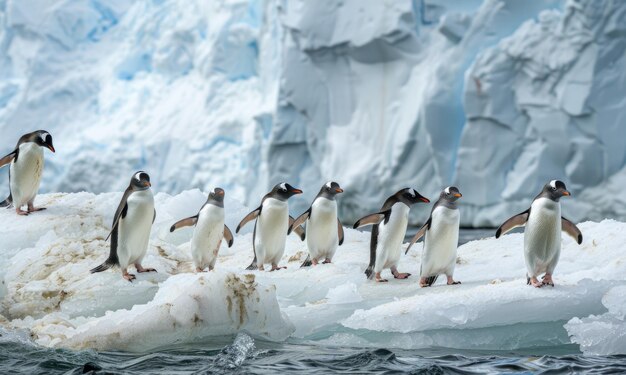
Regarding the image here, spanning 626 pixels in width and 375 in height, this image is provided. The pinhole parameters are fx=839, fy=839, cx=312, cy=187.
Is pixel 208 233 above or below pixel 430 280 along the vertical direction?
above

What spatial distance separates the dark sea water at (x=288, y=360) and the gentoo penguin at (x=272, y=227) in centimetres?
219

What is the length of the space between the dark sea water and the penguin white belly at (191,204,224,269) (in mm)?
1788

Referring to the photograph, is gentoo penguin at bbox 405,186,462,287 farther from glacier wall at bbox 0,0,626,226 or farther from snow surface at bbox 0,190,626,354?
glacier wall at bbox 0,0,626,226

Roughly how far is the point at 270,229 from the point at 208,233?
59 centimetres

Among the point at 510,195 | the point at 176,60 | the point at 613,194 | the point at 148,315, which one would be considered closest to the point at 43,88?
the point at 176,60

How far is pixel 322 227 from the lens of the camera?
21.6 ft

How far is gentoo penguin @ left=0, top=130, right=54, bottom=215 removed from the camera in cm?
696

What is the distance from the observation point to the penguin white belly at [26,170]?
696cm

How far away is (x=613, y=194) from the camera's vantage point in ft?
48.4

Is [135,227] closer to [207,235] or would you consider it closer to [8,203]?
[207,235]

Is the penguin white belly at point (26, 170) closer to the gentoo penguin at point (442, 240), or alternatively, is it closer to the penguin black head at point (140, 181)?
the penguin black head at point (140, 181)

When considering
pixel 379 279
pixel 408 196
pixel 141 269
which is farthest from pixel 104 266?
pixel 408 196

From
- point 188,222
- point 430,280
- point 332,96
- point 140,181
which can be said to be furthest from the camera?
point 332,96

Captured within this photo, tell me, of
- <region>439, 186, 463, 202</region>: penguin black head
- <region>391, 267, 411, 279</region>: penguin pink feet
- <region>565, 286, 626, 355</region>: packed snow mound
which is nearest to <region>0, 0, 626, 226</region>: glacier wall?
<region>391, 267, 411, 279</region>: penguin pink feet
